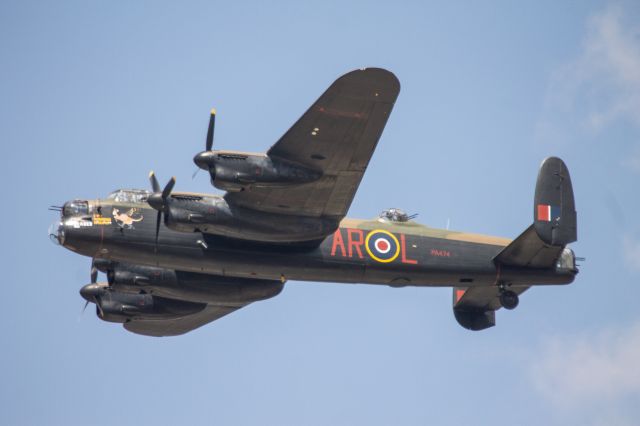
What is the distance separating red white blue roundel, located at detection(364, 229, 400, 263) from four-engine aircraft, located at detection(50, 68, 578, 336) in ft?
0.10

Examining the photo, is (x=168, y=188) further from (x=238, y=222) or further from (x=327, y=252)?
(x=327, y=252)

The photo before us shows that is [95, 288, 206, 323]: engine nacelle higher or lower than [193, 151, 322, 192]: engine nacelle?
lower

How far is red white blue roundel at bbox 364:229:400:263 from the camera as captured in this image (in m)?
31.6

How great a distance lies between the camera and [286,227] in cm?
3022

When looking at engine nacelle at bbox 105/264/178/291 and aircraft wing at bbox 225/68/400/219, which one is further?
engine nacelle at bbox 105/264/178/291

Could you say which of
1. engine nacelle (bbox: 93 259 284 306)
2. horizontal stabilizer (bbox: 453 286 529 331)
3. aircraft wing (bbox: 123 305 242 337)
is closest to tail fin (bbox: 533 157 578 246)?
horizontal stabilizer (bbox: 453 286 529 331)

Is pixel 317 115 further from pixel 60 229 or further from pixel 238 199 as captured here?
pixel 60 229

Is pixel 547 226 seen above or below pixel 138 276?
above

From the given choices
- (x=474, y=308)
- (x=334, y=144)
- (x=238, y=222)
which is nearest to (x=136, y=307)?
(x=238, y=222)

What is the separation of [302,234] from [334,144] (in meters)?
2.83

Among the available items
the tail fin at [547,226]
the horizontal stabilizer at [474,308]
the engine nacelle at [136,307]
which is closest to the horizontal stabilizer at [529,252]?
the tail fin at [547,226]

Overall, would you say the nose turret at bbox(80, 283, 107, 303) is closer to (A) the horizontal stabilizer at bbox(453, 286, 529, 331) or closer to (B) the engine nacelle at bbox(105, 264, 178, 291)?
(B) the engine nacelle at bbox(105, 264, 178, 291)

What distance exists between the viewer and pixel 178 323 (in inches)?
1469

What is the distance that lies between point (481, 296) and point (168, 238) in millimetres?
9732
